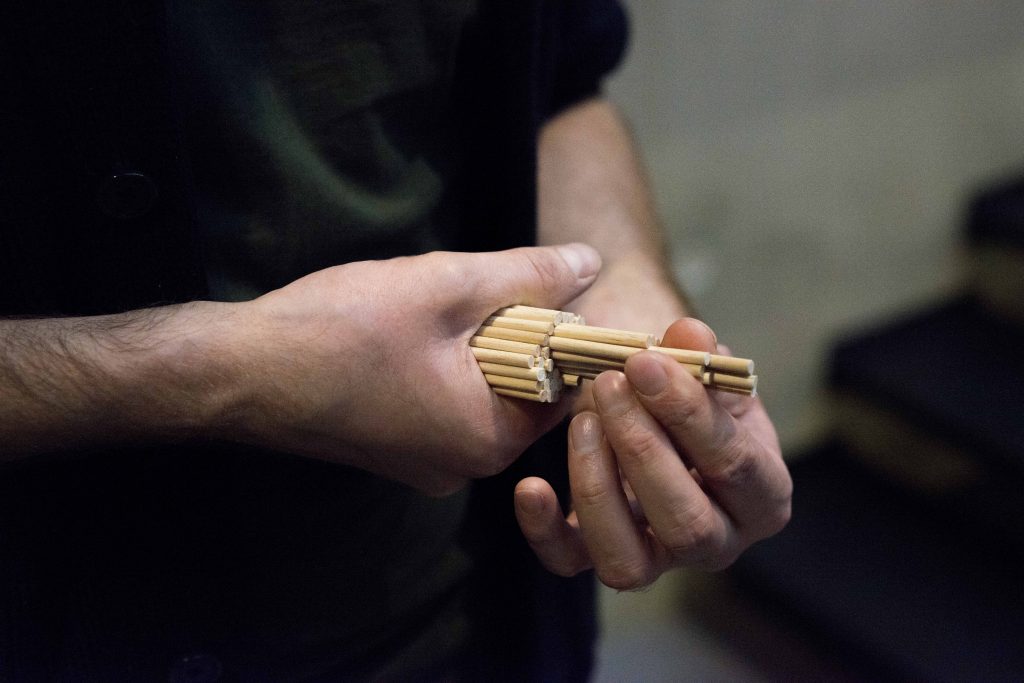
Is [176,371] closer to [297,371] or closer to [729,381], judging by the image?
[297,371]

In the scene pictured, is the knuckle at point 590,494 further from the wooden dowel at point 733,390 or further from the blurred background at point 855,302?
the blurred background at point 855,302

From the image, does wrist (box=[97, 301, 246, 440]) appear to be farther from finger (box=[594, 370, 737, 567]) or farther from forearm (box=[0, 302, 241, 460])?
finger (box=[594, 370, 737, 567])

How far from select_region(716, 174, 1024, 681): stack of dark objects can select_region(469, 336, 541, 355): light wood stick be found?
1.24 metres

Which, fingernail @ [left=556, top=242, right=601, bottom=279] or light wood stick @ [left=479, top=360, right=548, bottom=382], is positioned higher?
fingernail @ [left=556, top=242, right=601, bottom=279]

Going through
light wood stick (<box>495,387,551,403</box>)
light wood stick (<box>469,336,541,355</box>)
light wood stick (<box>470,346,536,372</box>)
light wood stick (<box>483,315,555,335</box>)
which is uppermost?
light wood stick (<box>483,315,555,335</box>)

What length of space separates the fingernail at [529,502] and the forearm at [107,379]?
217 millimetres

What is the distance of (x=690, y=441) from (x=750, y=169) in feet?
3.85

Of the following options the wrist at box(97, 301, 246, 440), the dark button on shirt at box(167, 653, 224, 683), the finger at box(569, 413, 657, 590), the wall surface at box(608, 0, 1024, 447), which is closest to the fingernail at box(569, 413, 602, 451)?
the finger at box(569, 413, 657, 590)

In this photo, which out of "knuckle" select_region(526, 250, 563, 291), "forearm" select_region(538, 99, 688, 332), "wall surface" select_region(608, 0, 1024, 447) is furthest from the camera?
"wall surface" select_region(608, 0, 1024, 447)

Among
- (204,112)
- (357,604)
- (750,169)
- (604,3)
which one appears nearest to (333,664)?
(357,604)

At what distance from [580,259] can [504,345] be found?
0.11 metres

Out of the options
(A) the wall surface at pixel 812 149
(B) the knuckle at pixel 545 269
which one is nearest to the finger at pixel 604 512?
(B) the knuckle at pixel 545 269

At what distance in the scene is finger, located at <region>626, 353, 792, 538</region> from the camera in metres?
0.58

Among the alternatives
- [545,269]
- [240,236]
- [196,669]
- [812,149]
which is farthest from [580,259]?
[812,149]
